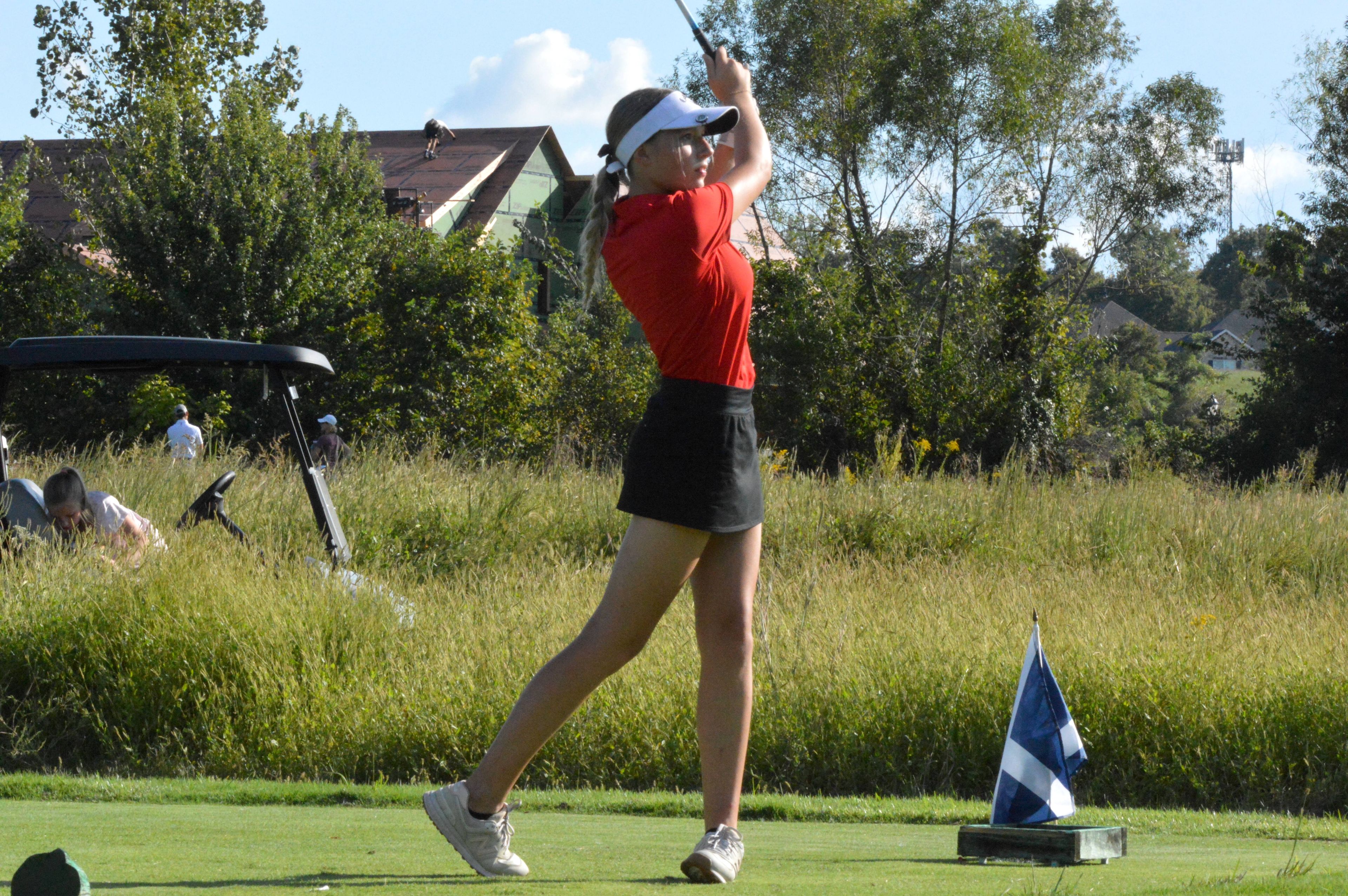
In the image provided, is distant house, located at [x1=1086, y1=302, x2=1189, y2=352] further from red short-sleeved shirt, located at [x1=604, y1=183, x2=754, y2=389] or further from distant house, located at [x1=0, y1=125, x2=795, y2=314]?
red short-sleeved shirt, located at [x1=604, y1=183, x2=754, y2=389]

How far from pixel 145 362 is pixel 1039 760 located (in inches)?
272

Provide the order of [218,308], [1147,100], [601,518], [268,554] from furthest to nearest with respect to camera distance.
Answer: [1147,100] < [218,308] < [601,518] < [268,554]

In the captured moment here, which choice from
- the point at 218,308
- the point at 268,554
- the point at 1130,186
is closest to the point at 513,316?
the point at 218,308

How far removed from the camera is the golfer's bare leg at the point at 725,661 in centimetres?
328

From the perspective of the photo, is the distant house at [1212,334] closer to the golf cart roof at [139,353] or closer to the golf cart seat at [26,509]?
the golf cart roof at [139,353]

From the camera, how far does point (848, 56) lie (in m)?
33.2

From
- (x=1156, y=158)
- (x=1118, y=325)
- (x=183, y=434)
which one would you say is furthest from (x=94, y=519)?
(x=1118, y=325)

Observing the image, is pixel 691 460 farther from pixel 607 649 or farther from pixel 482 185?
pixel 482 185

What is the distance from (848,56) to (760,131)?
31.1 m

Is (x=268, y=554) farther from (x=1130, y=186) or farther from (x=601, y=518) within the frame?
(x=1130, y=186)

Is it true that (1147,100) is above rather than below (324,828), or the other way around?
above

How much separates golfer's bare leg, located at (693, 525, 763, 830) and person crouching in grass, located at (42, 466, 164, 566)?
238 inches

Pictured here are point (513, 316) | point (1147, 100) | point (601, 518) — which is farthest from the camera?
point (1147, 100)

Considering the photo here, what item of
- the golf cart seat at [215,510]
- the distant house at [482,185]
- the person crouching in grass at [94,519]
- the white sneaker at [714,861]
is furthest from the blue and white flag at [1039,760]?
the distant house at [482,185]
